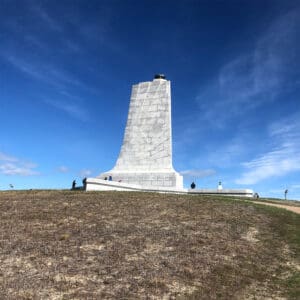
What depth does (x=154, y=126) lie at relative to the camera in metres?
39.4

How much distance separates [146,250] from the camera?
1680cm

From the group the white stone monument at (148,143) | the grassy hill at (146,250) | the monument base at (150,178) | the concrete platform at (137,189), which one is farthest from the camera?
the white stone monument at (148,143)

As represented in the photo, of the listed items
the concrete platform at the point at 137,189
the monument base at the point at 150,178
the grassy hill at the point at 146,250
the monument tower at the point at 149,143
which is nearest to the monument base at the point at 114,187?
the concrete platform at the point at 137,189

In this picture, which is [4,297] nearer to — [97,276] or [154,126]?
[97,276]

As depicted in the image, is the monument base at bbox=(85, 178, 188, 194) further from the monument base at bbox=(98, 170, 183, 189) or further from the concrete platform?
the monument base at bbox=(98, 170, 183, 189)

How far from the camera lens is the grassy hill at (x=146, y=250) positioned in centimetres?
1362

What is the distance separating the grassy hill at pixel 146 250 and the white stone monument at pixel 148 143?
1221 centimetres

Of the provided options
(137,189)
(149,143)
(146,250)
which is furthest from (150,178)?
(146,250)

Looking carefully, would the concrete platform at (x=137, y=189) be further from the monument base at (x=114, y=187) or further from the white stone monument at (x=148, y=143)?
the white stone monument at (x=148, y=143)

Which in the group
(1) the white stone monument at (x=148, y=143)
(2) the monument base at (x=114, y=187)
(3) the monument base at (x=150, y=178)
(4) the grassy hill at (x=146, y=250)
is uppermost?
(1) the white stone monument at (x=148, y=143)

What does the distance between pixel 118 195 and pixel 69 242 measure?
390 inches

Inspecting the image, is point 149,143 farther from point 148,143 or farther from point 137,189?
point 137,189

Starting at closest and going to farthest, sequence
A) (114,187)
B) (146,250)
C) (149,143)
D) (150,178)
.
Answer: (146,250) → (114,187) → (150,178) → (149,143)

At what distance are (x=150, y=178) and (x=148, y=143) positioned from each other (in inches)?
133
